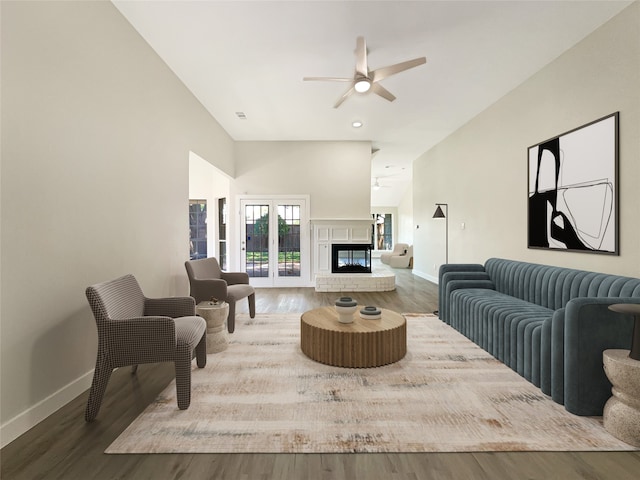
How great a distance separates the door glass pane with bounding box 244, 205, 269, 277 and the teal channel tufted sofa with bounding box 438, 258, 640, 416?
13.3 ft

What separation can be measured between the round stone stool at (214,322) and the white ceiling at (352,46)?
2.75 metres

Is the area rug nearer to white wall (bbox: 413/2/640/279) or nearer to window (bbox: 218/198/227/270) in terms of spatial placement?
white wall (bbox: 413/2/640/279)

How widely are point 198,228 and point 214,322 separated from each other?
5.23m

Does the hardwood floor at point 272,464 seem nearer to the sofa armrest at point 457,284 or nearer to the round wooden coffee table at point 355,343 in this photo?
the round wooden coffee table at point 355,343

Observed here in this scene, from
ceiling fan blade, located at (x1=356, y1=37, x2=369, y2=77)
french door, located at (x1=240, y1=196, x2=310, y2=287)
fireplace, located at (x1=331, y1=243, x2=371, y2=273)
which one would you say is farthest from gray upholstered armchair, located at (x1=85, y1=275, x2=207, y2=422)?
fireplace, located at (x1=331, y1=243, x2=371, y2=273)

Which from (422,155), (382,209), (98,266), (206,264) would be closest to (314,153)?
(422,155)

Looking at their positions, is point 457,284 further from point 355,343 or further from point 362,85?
point 362,85

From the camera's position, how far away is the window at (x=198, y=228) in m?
7.88

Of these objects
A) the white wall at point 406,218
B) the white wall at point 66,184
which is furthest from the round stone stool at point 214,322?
the white wall at point 406,218

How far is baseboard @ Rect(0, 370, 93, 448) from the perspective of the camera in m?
1.83

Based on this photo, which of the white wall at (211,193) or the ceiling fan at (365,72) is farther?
the white wall at (211,193)

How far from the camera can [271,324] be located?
4.14 metres

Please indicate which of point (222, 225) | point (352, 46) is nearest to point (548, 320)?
point (352, 46)

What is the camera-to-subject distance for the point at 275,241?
7098 mm
